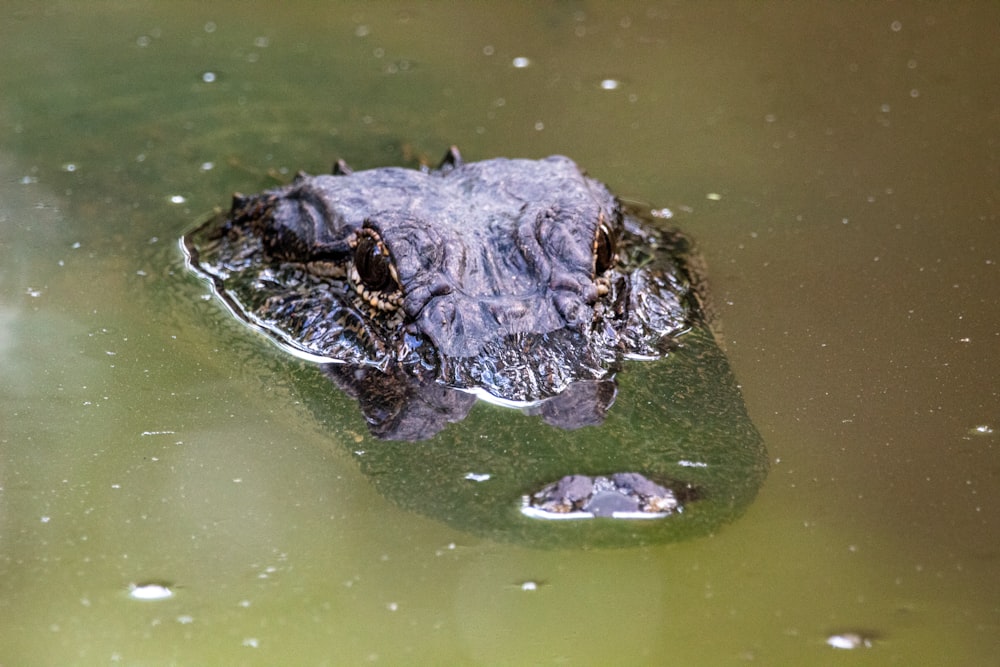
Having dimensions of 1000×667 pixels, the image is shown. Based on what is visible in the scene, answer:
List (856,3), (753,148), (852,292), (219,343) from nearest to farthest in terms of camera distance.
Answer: (219,343), (852,292), (753,148), (856,3)

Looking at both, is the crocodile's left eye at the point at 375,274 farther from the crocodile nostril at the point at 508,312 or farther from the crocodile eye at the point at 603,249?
the crocodile eye at the point at 603,249

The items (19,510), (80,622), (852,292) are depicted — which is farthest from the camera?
(852,292)

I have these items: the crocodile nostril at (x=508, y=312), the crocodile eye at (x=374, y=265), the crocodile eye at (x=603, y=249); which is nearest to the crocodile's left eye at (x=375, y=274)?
the crocodile eye at (x=374, y=265)

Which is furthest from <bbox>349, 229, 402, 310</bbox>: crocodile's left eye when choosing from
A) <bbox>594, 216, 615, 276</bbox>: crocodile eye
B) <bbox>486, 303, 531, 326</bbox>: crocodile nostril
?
<bbox>594, 216, 615, 276</bbox>: crocodile eye

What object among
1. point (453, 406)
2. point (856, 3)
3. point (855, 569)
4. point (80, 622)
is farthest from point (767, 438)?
point (856, 3)

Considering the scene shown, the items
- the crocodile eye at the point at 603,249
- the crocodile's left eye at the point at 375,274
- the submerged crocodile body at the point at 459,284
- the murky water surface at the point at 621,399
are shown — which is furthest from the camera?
the crocodile eye at the point at 603,249

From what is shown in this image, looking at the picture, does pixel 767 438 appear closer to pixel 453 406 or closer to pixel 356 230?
pixel 453 406

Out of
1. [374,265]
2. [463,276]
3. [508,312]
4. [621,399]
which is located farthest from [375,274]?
[621,399]
